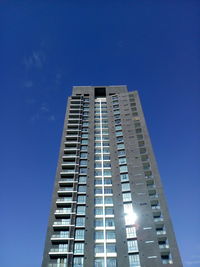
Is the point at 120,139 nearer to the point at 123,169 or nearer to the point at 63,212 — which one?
the point at 123,169

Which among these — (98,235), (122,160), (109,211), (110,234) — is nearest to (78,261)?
(98,235)

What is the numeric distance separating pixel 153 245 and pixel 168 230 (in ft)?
14.7

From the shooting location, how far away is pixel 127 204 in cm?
4231

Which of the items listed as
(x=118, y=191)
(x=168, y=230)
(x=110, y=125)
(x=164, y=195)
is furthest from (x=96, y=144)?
(x=168, y=230)

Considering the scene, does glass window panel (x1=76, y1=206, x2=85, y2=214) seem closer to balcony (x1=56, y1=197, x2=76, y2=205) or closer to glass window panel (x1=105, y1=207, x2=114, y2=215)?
balcony (x1=56, y1=197, x2=76, y2=205)

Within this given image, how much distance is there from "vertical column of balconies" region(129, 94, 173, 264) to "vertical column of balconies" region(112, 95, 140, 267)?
8.58 feet

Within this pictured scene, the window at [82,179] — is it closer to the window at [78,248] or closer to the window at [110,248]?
the window at [78,248]

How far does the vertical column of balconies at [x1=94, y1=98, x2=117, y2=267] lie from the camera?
35906 millimetres

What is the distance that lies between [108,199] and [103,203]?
5.02 feet

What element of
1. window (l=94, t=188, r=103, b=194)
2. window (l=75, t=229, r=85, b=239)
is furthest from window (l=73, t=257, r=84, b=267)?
window (l=94, t=188, r=103, b=194)

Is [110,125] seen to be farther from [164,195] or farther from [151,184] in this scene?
[164,195]

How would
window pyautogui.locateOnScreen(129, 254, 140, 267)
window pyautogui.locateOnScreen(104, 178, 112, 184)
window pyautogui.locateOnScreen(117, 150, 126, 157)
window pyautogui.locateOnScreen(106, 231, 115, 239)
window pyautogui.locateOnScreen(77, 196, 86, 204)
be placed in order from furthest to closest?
1. window pyautogui.locateOnScreen(117, 150, 126, 157)
2. window pyautogui.locateOnScreen(104, 178, 112, 184)
3. window pyautogui.locateOnScreen(77, 196, 86, 204)
4. window pyautogui.locateOnScreen(106, 231, 115, 239)
5. window pyautogui.locateOnScreen(129, 254, 140, 267)

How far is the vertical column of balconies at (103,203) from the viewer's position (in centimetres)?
3591

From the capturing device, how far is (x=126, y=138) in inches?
2247
